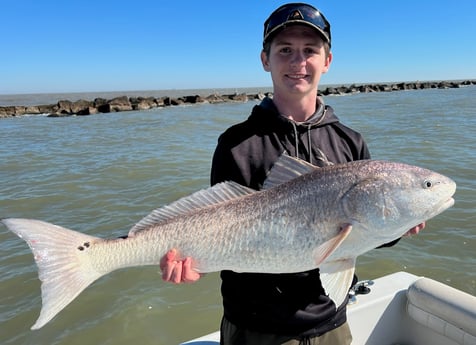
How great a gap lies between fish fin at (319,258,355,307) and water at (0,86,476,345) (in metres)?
3.72

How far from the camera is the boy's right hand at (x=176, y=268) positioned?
2.51 m

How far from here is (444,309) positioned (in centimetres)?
389

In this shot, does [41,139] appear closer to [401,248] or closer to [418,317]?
[401,248]

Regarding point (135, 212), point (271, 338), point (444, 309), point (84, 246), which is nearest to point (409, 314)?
point (444, 309)

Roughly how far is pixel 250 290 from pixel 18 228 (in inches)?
60.2


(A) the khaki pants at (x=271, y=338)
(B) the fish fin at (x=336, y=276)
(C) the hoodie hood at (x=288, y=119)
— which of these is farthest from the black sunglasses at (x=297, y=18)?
(A) the khaki pants at (x=271, y=338)

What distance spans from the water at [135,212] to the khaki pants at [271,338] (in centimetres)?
300

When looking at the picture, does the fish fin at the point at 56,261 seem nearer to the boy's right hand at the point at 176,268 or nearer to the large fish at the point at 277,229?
the large fish at the point at 277,229

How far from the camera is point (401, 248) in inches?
304

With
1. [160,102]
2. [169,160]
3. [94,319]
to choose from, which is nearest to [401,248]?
[94,319]

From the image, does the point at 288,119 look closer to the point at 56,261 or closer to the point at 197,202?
the point at 197,202

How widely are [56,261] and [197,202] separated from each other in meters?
0.96

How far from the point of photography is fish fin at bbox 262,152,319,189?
2580mm

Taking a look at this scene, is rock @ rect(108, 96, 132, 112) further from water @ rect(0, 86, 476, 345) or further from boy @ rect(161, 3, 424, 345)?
boy @ rect(161, 3, 424, 345)
